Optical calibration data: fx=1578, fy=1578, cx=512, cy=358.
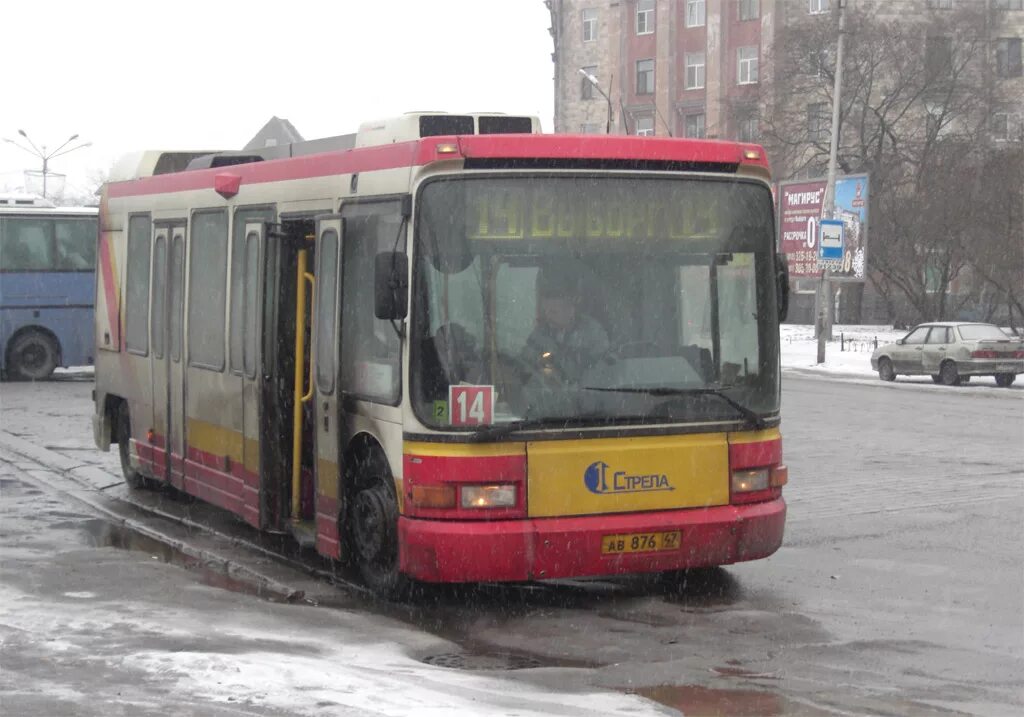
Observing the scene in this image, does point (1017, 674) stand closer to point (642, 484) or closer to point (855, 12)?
point (642, 484)

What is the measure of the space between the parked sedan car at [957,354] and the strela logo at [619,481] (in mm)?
27811

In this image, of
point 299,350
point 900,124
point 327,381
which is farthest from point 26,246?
point 900,124

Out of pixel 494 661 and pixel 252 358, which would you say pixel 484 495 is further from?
pixel 252 358

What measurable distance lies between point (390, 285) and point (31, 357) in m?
25.1

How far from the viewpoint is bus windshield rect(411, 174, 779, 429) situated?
8750 mm

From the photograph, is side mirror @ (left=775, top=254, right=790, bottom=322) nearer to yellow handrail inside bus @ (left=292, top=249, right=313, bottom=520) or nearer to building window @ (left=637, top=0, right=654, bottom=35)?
yellow handrail inside bus @ (left=292, top=249, right=313, bottom=520)

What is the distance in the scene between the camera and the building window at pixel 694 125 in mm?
82312

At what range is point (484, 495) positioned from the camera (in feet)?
28.6

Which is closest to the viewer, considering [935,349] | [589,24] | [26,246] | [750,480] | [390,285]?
[390,285]

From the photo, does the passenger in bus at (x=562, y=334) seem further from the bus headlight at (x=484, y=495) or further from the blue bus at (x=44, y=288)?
the blue bus at (x=44, y=288)

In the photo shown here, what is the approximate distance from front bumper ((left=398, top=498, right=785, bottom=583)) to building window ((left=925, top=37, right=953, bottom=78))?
200 feet

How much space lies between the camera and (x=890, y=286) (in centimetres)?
6844

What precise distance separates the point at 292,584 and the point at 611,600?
2.03 m

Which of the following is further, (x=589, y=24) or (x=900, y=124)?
(x=589, y=24)
